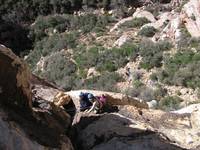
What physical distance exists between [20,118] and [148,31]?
76.6 feet

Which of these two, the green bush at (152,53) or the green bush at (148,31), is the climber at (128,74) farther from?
the green bush at (148,31)

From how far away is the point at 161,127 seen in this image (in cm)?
1110

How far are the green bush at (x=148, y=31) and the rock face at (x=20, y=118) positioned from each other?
21724 millimetres

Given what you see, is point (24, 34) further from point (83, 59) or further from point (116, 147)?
point (116, 147)

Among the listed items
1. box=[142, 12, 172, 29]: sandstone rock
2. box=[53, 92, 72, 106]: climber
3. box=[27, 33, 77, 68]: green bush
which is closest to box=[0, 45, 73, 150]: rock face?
box=[53, 92, 72, 106]: climber

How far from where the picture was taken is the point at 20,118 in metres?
8.09

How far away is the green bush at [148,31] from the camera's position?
30977 mm

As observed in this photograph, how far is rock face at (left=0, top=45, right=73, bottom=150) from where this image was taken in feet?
23.7

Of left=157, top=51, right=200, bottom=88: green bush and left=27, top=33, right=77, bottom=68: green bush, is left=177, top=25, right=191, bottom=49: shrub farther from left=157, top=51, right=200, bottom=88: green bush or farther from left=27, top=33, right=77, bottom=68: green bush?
left=27, top=33, right=77, bottom=68: green bush

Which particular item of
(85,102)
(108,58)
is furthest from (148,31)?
(85,102)

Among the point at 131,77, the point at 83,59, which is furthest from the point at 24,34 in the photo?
the point at 131,77

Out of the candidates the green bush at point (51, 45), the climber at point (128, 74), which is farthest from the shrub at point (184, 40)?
the green bush at point (51, 45)

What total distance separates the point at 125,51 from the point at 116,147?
64.9ft

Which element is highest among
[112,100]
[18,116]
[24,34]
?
[18,116]
